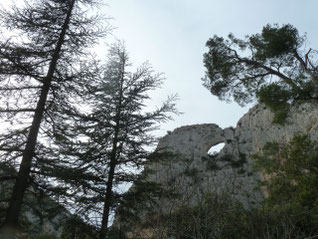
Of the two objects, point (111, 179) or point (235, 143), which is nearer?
point (111, 179)

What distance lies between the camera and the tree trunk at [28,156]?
6121 millimetres

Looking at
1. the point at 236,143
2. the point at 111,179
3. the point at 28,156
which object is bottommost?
the point at 111,179

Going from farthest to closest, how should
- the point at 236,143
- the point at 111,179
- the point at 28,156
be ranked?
the point at 236,143 → the point at 111,179 → the point at 28,156

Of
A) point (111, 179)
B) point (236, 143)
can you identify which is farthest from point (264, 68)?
point (236, 143)

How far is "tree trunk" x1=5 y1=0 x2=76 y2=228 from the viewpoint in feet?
20.1

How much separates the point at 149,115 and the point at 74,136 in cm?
309

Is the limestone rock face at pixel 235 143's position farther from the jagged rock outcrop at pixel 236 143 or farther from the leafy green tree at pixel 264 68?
the leafy green tree at pixel 264 68

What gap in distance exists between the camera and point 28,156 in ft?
22.2

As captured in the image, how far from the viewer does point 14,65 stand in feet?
23.3

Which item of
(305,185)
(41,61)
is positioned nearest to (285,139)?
(305,185)

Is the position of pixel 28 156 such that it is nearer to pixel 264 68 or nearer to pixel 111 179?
pixel 111 179

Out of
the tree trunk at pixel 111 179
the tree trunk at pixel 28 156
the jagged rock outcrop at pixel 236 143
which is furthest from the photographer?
the jagged rock outcrop at pixel 236 143

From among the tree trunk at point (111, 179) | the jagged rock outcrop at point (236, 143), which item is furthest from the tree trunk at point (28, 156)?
the jagged rock outcrop at point (236, 143)

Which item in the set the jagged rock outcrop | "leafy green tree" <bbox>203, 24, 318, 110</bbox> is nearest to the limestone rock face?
the jagged rock outcrop
